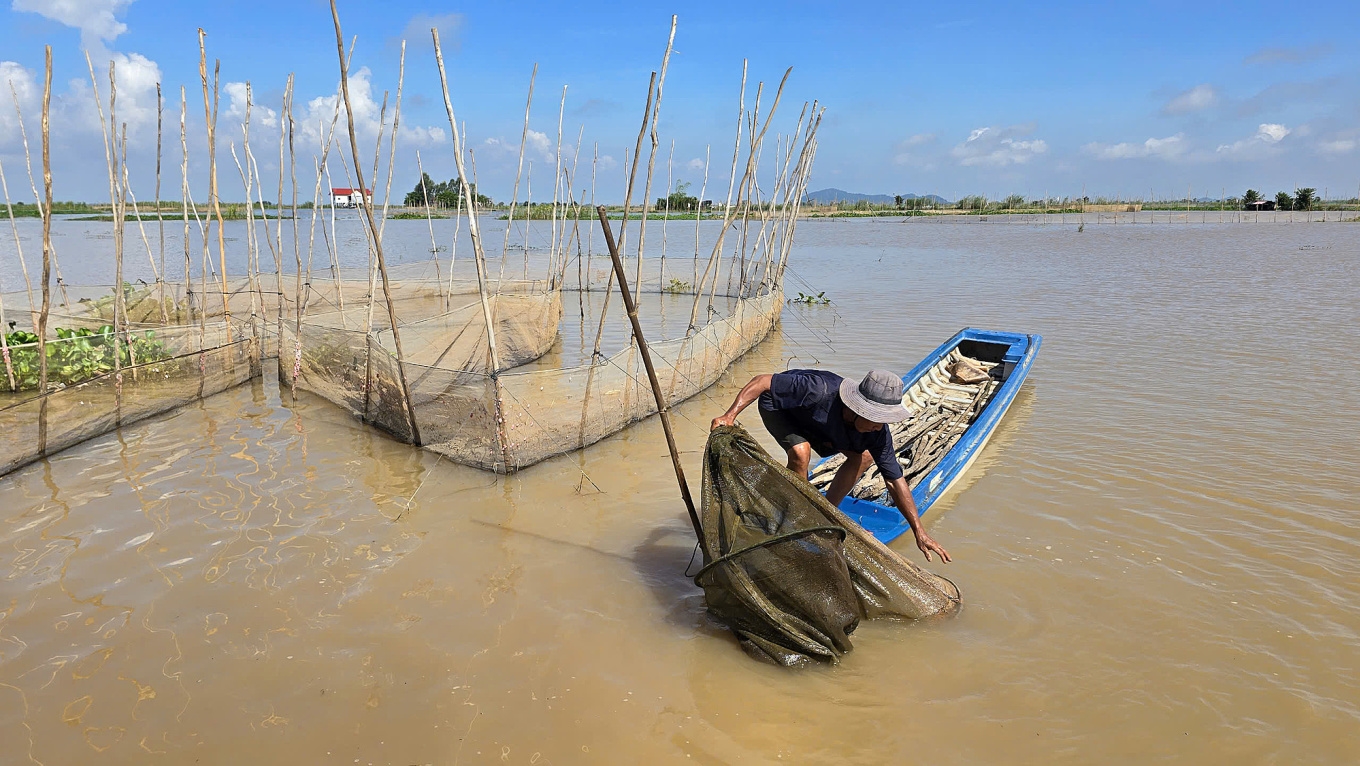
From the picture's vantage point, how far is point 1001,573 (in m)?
3.51

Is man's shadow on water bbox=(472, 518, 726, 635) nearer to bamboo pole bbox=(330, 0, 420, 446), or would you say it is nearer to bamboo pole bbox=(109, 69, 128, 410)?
bamboo pole bbox=(330, 0, 420, 446)

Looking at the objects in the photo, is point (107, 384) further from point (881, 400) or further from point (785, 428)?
point (881, 400)

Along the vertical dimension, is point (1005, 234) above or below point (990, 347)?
above

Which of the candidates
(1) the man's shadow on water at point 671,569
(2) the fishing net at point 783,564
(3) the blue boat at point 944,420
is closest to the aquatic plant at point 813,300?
(3) the blue boat at point 944,420

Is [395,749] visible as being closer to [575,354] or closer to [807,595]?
[807,595]

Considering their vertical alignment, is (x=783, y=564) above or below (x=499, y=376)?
below

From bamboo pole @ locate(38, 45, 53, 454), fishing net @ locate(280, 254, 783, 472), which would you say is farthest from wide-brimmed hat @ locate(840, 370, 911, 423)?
bamboo pole @ locate(38, 45, 53, 454)

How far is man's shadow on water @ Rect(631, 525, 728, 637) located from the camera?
3121mm

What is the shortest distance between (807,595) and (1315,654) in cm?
201

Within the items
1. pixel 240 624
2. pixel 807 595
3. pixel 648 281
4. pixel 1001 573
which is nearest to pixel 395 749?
pixel 240 624

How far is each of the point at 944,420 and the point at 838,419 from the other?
246 cm

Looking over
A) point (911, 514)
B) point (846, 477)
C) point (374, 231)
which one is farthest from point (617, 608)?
point (374, 231)

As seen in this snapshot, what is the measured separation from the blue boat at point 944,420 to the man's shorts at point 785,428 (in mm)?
562

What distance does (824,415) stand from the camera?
3.14 metres
